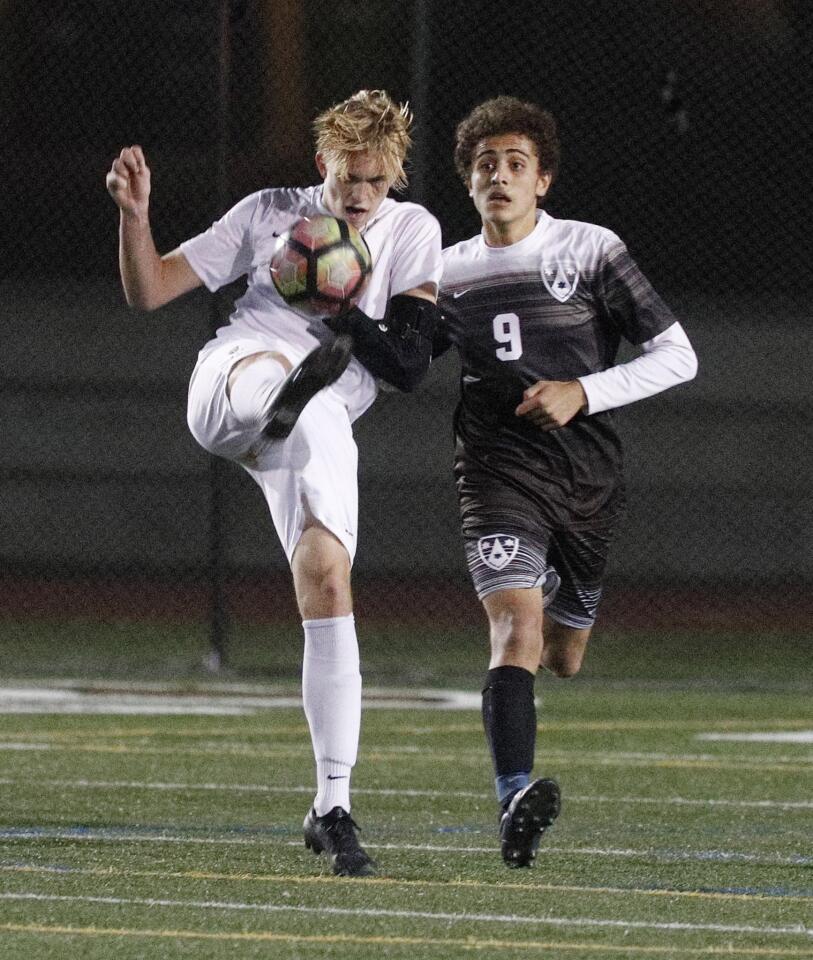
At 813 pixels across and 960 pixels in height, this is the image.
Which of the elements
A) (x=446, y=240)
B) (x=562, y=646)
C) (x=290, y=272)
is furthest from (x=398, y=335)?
(x=446, y=240)

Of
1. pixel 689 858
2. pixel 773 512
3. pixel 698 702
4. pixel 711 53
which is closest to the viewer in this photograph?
pixel 689 858

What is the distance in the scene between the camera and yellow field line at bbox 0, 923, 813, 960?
13.1 feet

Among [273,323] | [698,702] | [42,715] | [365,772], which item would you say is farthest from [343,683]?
[698,702]

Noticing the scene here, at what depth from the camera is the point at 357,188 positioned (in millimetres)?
5434

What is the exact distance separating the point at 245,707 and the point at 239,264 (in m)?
4.67

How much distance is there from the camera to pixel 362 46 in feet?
49.0

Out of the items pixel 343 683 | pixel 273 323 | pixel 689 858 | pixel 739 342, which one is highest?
pixel 273 323

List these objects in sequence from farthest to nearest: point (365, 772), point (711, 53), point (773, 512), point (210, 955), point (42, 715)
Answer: point (773, 512) < point (711, 53) < point (42, 715) < point (365, 772) < point (210, 955)

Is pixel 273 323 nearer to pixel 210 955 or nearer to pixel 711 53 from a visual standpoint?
pixel 210 955

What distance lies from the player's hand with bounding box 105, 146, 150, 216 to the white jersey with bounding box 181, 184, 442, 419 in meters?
0.18

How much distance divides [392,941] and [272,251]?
6.95ft

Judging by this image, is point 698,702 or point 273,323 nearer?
point 273,323

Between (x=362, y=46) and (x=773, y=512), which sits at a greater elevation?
(x=362, y=46)

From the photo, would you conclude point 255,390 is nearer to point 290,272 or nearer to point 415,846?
point 290,272
